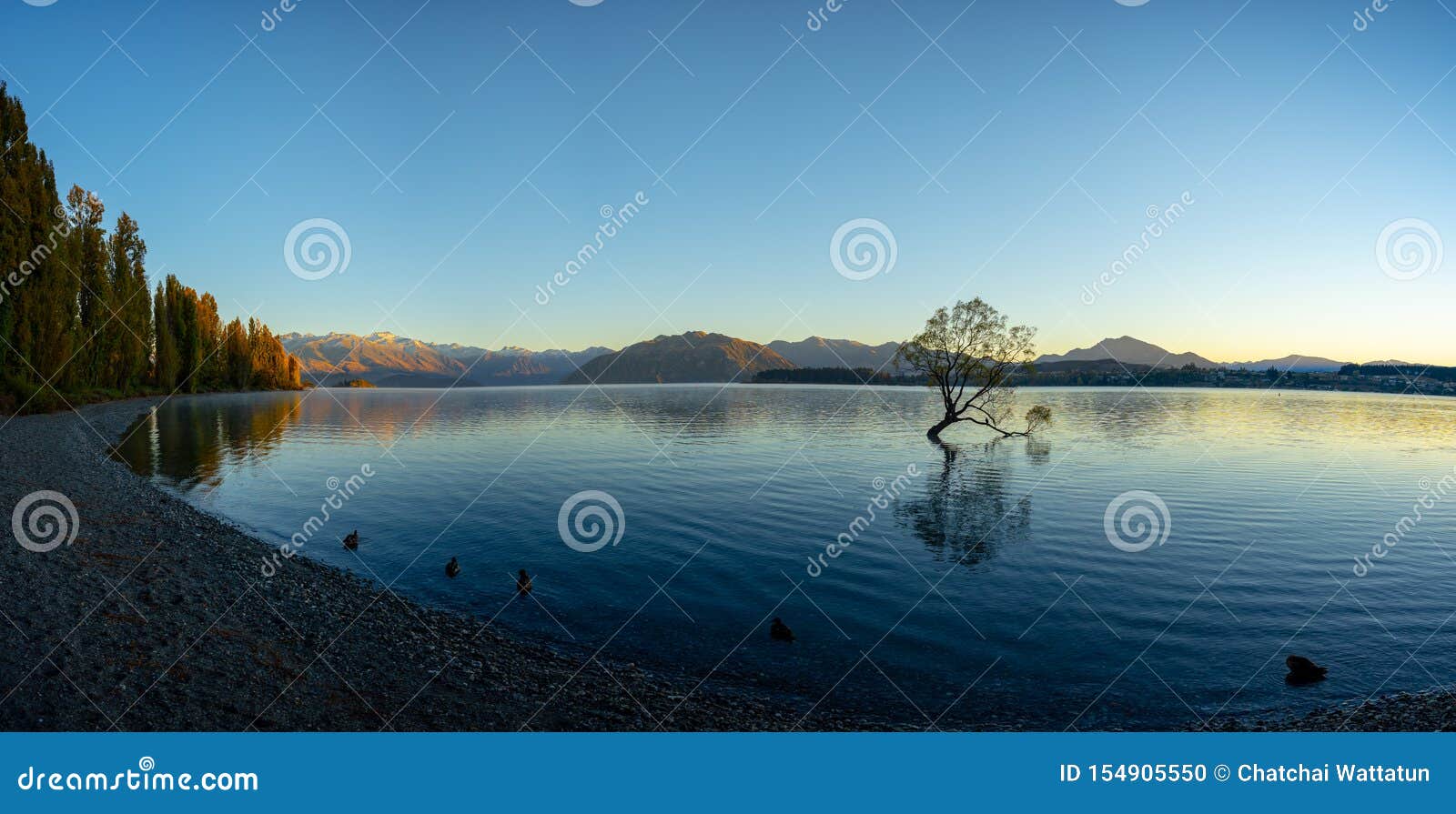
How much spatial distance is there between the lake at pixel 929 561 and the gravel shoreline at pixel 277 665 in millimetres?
1729

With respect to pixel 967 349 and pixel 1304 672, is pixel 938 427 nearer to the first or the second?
pixel 967 349

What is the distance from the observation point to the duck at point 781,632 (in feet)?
61.6

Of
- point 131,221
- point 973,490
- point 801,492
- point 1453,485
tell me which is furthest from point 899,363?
point 131,221

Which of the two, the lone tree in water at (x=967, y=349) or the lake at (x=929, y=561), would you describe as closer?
the lake at (x=929, y=561)

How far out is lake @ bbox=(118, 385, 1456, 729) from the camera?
16.8m

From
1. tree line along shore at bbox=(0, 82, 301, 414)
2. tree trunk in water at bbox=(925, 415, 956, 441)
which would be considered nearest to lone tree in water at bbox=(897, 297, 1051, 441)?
tree trunk in water at bbox=(925, 415, 956, 441)

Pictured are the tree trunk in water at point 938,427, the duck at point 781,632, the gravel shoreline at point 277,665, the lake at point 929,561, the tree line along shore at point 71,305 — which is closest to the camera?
the gravel shoreline at point 277,665

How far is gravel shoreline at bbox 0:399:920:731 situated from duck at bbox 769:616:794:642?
3.26m

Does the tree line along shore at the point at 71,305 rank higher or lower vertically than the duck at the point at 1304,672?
higher

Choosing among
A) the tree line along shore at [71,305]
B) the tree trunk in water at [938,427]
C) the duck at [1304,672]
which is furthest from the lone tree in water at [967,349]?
the tree line along shore at [71,305]

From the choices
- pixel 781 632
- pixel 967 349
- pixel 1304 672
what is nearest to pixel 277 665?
pixel 781 632

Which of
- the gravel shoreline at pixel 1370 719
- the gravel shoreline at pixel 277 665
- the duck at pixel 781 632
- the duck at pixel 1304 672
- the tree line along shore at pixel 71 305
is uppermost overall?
the tree line along shore at pixel 71 305

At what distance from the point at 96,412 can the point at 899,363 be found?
9870cm

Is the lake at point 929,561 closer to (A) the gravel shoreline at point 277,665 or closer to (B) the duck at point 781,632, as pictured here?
(B) the duck at point 781,632
